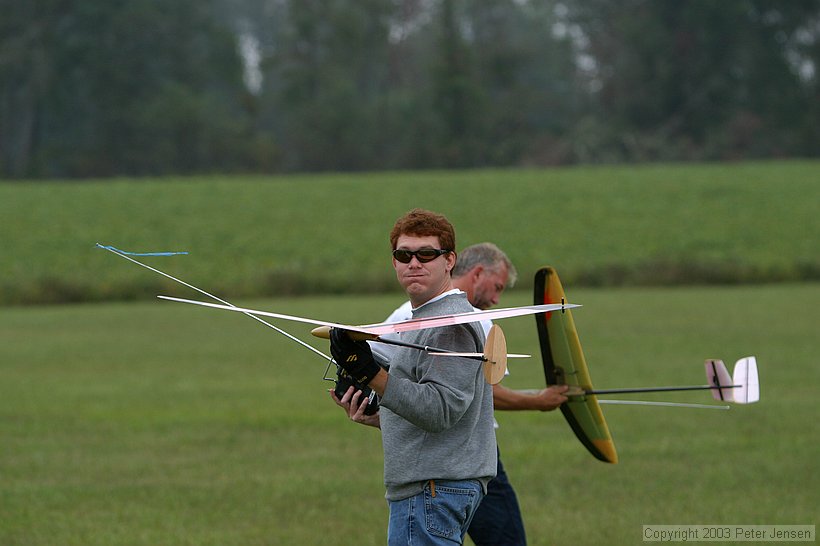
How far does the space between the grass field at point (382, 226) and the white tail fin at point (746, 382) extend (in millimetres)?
26956

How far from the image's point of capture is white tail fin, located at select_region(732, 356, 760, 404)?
16.4ft

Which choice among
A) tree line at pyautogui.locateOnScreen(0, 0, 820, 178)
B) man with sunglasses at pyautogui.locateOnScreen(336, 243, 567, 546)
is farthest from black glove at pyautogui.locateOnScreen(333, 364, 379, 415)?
tree line at pyautogui.locateOnScreen(0, 0, 820, 178)

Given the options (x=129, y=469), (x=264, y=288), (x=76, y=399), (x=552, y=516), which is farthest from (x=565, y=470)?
(x=264, y=288)

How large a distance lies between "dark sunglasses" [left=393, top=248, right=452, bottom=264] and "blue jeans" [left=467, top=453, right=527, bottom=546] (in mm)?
1904

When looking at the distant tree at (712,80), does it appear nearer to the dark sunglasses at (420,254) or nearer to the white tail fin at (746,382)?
the white tail fin at (746,382)

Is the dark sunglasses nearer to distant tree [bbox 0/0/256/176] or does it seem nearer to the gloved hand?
the gloved hand

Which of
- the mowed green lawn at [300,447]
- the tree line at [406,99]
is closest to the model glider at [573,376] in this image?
the mowed green lawn at [300,447]

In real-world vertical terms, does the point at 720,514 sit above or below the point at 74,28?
below

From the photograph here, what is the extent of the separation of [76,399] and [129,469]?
4.63m

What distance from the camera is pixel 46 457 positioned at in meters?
10.8

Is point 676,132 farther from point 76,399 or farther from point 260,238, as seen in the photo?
point 76,399

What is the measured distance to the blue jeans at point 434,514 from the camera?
4051mm

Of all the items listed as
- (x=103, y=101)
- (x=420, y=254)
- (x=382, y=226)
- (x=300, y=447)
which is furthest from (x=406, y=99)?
(x=420, y=254)

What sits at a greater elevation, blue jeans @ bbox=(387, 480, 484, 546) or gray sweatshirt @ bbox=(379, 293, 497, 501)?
gray sweatshirt @ bbox=(379, 293, 497, 501)
